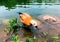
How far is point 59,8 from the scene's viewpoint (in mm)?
6488

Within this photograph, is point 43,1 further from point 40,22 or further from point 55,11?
point 40,22

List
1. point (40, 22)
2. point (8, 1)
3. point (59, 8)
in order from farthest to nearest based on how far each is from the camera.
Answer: point (8, 1) < point (59, 8) < point (40, 22)

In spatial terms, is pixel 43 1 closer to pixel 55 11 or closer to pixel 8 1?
pixel 8 1

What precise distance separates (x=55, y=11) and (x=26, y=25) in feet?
6.82

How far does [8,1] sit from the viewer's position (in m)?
8.01

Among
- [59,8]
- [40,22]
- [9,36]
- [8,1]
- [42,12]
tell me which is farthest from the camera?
[8,1]

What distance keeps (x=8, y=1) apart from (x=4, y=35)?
→ 4.18 metres

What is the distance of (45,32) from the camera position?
4.16 meters

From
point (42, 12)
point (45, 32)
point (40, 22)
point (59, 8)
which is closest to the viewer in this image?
point (45, 32)

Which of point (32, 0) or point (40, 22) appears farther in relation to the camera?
point (32, 0)

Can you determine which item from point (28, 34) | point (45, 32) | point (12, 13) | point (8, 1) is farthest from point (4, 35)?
point (8, 1)

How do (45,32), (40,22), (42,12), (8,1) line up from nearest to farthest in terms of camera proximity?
(45,32) < (40,22) < (42,12) < (8,1)

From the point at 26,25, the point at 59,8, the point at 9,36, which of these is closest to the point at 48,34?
the point at 26,25

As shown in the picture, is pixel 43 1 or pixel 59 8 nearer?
pixel 59 8
